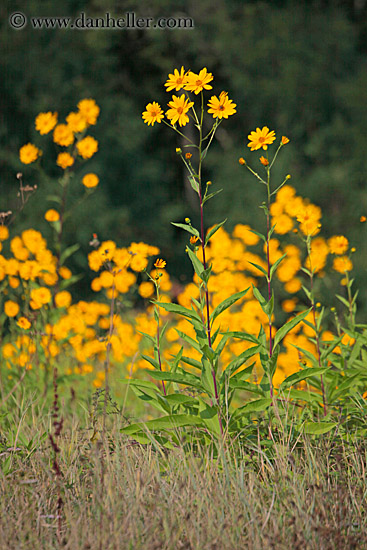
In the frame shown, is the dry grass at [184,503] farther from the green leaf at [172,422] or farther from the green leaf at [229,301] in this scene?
the green leaf at [229,301]

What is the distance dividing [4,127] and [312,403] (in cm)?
752

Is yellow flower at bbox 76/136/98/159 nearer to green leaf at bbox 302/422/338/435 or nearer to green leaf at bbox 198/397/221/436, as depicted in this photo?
green leaf at bbox 198/397/221/436

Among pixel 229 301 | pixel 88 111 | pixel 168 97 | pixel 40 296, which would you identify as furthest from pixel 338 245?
pixel 168 97

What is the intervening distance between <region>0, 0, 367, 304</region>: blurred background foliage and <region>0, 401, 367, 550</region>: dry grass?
6.41m

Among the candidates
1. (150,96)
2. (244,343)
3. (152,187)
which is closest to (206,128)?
(150,96)

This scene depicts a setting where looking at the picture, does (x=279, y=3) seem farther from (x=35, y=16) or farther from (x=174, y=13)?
(x=35, y=16)

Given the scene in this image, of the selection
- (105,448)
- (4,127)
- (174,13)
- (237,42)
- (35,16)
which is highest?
(174,13)

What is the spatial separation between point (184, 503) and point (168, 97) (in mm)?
10569

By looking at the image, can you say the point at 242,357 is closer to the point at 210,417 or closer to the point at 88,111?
the point at 210,417

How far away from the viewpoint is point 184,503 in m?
2.23

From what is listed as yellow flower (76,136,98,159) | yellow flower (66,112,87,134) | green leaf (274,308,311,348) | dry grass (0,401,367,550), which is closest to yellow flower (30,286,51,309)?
yellow flower (76,136,98,159)

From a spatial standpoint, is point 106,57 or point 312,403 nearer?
point 312,403

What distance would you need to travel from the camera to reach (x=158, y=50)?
442 inches

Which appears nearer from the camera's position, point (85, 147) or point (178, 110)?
point (178, 110)
